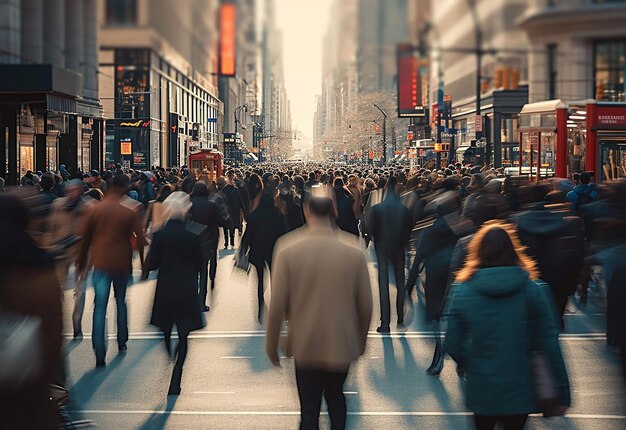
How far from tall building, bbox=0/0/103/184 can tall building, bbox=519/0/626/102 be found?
60.0 ft

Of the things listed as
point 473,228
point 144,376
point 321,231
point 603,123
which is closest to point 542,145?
point 603,123

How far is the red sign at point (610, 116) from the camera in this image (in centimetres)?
2638

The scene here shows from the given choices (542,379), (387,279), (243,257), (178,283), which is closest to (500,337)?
(542,379)

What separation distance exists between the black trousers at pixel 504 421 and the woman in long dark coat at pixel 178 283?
430 cm

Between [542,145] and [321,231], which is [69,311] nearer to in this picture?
[321,231]

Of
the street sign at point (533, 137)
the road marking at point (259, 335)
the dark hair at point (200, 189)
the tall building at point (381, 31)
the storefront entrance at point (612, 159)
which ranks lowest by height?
the road marking at point (259, 335)

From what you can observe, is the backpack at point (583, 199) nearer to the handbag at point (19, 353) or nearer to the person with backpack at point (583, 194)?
the person with backpack at point (583, 194)

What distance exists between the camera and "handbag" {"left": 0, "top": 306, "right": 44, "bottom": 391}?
4812mm

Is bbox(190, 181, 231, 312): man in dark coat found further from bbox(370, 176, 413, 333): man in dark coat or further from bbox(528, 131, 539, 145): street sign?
bbox(528, 131, 539, 145): street sign

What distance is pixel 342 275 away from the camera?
6.40 m

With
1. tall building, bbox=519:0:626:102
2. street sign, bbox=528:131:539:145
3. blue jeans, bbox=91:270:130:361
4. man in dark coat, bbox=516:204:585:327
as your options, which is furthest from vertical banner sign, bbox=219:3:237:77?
tall building, bbox=519:0:626:102

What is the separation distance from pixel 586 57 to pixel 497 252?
4629 cm

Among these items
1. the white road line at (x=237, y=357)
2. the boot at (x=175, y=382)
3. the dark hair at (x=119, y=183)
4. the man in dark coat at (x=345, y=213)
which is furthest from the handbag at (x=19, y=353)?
the man in dark coat at (x=345, y=213)

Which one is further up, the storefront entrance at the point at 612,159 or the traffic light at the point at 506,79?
the traffic light at the point at 506,79
